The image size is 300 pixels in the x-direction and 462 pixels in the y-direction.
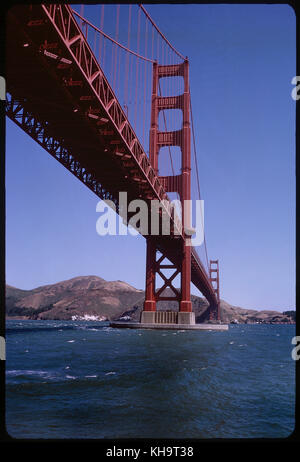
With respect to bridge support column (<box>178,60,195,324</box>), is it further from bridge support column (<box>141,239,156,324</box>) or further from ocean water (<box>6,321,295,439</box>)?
ocean water (<box>6,321,295,439</box>)

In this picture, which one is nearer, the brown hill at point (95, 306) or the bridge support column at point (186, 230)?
the bridge support column at point (186, 230)

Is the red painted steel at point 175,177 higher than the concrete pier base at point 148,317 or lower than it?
higher

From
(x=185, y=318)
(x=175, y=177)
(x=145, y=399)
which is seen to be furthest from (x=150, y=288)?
(x=145, y=399)

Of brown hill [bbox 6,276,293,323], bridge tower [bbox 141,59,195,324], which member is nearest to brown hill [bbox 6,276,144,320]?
brown hill [bbox 6,276,293,323]

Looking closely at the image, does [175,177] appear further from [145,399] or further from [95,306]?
[95,306]

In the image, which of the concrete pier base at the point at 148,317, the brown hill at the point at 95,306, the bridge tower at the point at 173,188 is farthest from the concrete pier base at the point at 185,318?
the brown hill at the point at 95,306

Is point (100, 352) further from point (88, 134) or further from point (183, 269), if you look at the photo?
point (183, 269)

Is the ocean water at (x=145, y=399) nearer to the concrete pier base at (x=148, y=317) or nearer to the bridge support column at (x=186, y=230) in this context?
the concrete pier base at (x=148, y=317)
